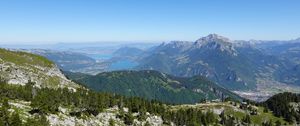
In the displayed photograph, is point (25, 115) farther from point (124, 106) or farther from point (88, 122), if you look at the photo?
point (124, 106)

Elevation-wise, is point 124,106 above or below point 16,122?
below

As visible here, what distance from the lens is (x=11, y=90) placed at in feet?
532

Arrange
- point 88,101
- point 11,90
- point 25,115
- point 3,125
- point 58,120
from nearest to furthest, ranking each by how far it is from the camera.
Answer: point 3,125 → point 25,115 → point 58,120 → point 11,90 → point 88,101

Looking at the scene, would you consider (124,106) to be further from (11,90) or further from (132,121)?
(11,90)

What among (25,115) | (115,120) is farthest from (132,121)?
(25,115)

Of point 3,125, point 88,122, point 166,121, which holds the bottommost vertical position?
point 166,121

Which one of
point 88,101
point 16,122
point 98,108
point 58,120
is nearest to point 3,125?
point 16,122

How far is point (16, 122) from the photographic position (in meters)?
98.7

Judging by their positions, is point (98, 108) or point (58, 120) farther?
point (98, 108)

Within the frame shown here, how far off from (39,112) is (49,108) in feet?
A: 21.5

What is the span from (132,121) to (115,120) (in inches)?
339

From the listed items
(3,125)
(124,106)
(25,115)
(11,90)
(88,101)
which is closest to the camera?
(3,125)

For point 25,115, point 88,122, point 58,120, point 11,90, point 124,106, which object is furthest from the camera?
point 124,106

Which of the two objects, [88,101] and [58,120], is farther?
[88,101]
